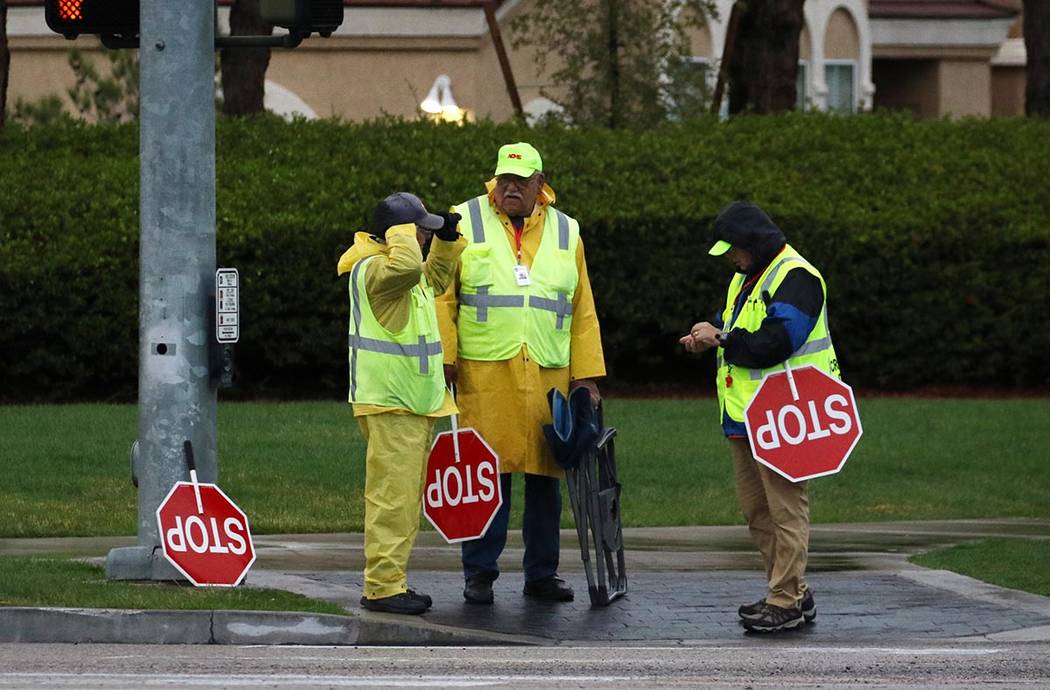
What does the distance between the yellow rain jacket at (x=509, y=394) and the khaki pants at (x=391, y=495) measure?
545mm

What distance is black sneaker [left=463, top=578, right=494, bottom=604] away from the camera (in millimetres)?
10086

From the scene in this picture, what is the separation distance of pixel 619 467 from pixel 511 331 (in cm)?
572

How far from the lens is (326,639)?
9.19 meters

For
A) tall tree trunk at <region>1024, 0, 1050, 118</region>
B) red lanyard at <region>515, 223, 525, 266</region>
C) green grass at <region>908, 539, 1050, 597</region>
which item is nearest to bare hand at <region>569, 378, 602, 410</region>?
red lanyard at <region>515, 223, 525, 266</region>

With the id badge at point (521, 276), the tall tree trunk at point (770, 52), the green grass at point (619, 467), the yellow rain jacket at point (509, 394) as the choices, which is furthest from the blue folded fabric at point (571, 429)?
the tall tree trunk at point (770, 52)

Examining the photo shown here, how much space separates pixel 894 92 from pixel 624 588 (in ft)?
96.7

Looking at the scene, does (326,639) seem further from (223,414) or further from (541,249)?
(223,414)

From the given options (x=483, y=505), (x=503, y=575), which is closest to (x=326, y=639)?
(x=483, y=505)

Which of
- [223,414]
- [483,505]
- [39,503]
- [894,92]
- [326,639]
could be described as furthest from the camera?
[894,92]

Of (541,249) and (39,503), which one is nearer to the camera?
(541,249)

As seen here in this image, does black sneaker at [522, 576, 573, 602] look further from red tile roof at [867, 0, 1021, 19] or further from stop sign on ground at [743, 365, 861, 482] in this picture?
red tile roof at [867, 0, 1021, 19]

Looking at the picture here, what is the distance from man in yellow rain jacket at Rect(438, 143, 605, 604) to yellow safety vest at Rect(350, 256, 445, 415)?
1.69ft

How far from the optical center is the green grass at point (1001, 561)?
36.2 feet

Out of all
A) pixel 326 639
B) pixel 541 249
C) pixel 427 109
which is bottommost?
pixel 326 639
